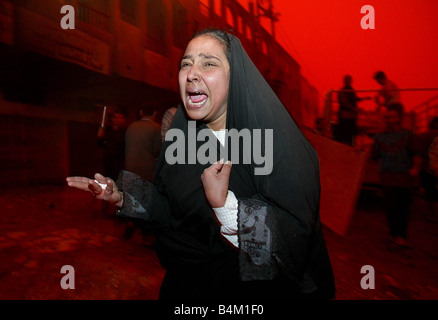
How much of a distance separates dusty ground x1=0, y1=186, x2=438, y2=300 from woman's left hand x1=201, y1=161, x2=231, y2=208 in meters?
2.58

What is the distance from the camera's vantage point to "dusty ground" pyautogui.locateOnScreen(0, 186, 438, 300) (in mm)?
3363

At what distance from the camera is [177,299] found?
1.60 meters

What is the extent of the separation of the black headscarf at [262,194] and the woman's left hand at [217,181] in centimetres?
9

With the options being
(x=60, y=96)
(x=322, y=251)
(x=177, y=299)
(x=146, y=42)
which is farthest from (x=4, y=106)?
(x=322, y=251)

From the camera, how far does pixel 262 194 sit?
1248 mm

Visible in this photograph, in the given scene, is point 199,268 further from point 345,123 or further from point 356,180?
point 345,123

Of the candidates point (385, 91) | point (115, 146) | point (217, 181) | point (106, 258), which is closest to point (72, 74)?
point (115, 146)

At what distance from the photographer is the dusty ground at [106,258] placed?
3.36 m

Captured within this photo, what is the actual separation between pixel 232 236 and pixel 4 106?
874 cm

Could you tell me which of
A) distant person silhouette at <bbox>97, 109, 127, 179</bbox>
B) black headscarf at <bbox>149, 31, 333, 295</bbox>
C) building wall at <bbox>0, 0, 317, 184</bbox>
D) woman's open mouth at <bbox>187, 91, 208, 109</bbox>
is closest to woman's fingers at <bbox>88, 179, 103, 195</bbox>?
black headscarf at <bbox>149, 31, 333, 295</bbox>

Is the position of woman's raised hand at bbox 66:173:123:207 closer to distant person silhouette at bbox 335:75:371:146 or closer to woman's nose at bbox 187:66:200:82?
woman's nose at bbox 187:66:200:82

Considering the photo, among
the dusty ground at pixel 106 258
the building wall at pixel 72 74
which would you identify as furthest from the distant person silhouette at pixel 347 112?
the dusty ground at pixel 106 258

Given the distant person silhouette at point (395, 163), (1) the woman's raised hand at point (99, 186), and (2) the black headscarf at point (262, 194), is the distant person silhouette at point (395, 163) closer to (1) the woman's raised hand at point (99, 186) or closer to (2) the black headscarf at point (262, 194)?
(2) the black headscarf at point (262, 194)

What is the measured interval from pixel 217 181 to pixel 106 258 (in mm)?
3502
